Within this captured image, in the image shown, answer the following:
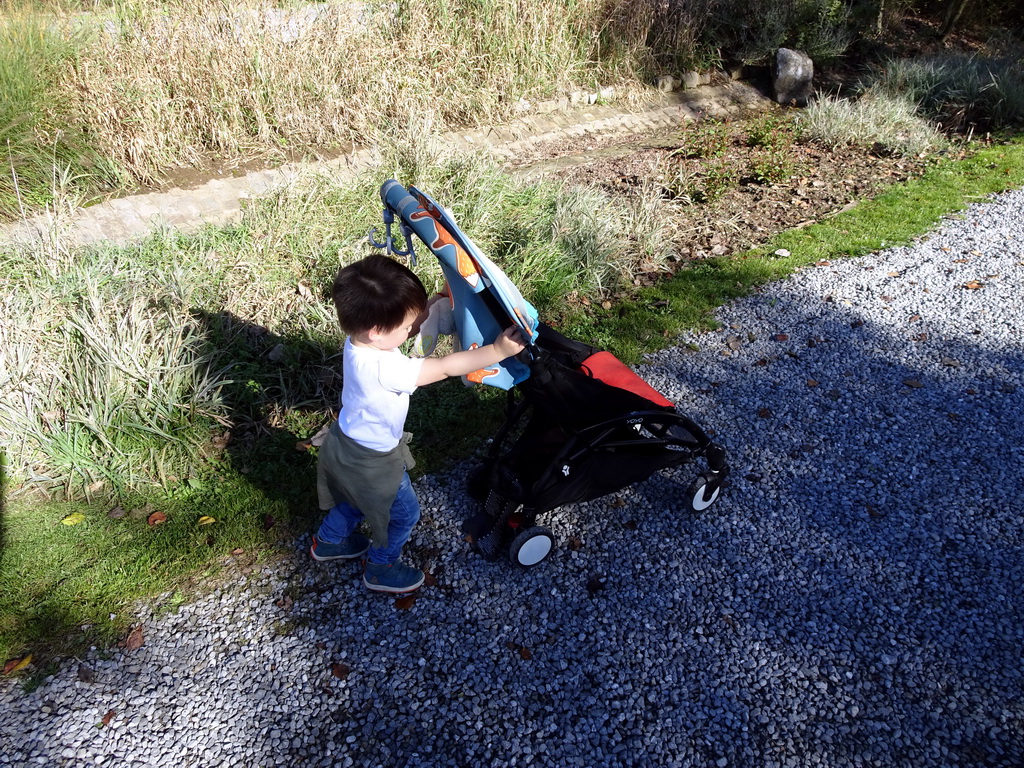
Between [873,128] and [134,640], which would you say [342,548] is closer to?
[134,640]

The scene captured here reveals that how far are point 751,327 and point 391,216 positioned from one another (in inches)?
127

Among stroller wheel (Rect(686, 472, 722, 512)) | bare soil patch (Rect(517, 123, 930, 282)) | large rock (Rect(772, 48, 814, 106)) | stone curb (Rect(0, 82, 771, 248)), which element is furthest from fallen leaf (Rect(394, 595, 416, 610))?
large rock (Rect(772, 48, 814, 106))

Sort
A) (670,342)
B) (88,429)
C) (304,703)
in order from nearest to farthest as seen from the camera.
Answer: (304,703), (88,429), (670,342)

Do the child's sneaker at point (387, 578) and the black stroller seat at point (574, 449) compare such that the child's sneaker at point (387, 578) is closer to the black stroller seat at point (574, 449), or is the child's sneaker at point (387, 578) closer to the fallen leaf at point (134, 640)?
the black stroller seat at point (574, 449)

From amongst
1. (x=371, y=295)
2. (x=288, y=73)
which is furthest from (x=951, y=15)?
(x=371, y=295)

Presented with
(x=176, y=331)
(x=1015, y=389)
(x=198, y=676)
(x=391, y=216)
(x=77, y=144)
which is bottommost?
(x=198, y=676)

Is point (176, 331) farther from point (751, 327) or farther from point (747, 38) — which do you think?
point (747, 38)

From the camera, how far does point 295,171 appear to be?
607cm

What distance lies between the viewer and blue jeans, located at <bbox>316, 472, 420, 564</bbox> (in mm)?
2906

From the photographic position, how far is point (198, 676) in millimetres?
2713

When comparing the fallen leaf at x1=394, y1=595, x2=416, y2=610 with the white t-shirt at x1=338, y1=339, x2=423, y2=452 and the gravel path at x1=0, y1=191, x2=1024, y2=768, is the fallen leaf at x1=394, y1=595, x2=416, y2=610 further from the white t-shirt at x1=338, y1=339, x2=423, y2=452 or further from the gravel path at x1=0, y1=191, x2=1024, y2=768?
the white t-shirt at x1=338, y1=339, x2=423, y2=452

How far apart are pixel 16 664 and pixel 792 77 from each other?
11.4 m

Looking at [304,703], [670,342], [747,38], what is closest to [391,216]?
[304,703]

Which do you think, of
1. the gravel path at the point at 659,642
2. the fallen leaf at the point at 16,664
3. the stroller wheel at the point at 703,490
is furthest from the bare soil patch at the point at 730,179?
the fallen leaf at the point at 16,664
